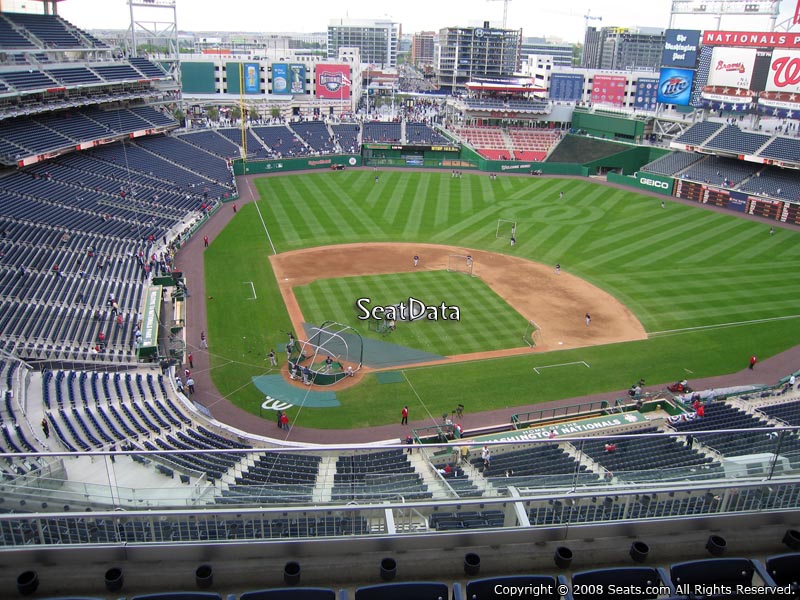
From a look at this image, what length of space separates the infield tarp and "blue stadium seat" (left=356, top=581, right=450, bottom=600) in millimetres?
23668

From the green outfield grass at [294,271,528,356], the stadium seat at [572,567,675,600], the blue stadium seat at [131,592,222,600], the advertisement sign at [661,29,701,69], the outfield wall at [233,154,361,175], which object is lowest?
the green outfield grass at [294,271,528,356]

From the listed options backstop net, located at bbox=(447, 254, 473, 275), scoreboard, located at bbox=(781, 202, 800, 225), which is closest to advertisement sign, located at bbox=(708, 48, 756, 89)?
scoreboard, located at bbox=(781, 202, 800, 225)

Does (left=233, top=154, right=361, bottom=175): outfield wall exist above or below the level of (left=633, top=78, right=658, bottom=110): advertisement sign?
below

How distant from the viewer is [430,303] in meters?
37.0

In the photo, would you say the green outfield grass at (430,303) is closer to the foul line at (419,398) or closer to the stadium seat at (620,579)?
the foul line at (419,398)

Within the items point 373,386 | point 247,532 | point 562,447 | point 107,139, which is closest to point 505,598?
point 247,532

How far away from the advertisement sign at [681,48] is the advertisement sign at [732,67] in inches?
195

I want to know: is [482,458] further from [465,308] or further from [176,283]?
[176,283]

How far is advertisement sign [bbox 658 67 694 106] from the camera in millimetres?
69438

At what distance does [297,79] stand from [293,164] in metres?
30.3

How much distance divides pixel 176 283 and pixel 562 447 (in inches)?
1029

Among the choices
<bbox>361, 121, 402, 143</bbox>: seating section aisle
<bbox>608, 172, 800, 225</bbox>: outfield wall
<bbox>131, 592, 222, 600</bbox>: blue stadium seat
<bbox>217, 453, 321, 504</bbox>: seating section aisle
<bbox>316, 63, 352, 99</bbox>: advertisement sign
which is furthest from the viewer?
<bbox>316, 63, 352, 99</bbox>: advertisement sign

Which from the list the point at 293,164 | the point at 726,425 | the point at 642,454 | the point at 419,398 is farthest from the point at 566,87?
the point at 642,454

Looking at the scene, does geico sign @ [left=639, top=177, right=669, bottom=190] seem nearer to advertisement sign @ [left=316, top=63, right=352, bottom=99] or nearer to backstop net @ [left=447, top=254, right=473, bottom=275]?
backstop net @ [left=447, top=254, right=473, bottom=275]
